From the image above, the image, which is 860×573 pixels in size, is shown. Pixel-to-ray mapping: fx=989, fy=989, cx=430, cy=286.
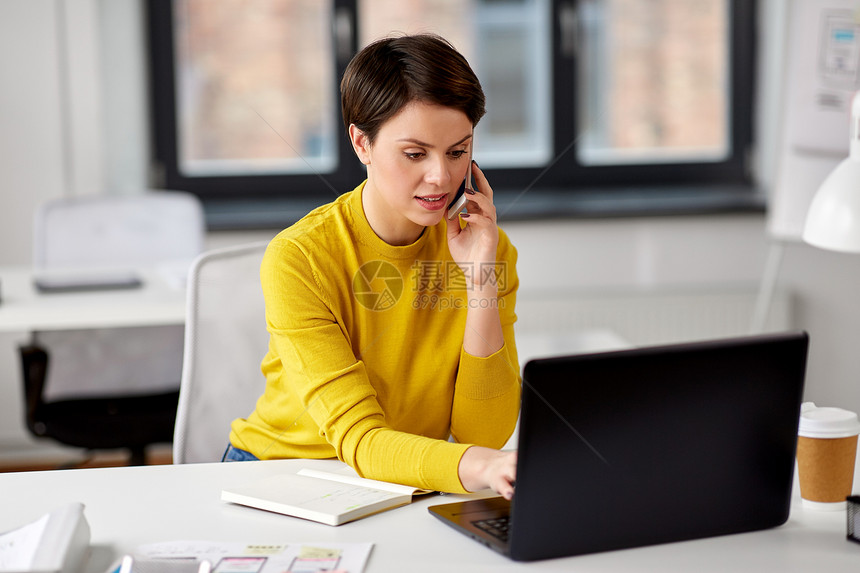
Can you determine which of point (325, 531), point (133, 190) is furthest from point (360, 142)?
point (133, 190)

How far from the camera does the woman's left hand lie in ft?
4.29

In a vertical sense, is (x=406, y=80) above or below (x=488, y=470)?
above

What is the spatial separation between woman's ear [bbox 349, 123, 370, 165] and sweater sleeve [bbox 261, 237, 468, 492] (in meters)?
0.15

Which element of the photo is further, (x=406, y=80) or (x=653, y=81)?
(x=653, y=81)

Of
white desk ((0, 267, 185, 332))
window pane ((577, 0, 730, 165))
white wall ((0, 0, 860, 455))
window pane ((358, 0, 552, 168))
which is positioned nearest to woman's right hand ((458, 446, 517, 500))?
white desk ((0, 267, 185, 332))

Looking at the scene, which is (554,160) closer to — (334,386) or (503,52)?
(503,52)

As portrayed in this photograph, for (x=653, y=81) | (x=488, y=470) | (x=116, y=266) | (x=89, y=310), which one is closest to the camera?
(x=488, y=470)

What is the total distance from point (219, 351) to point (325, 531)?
588 mm

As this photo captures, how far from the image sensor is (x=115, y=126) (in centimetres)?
318

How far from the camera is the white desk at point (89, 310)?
83.3 inches

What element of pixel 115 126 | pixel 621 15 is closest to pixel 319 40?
pixel 115 126

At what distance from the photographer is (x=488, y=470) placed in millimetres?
1069

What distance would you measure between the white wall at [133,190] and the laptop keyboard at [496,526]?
2.12m

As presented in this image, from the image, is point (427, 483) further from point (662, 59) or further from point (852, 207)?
point (662, 59)
